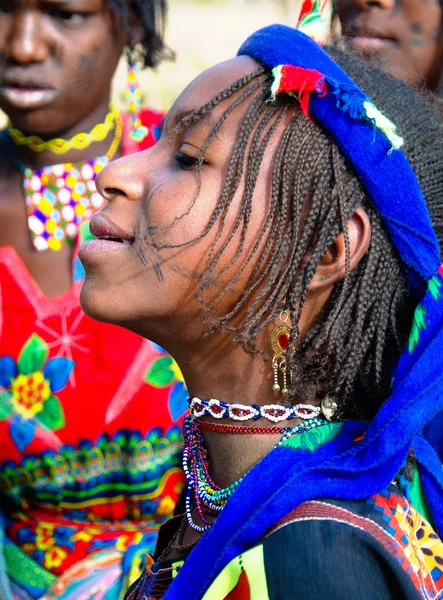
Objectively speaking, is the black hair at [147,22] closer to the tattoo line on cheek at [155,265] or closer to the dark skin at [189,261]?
the dark skin at [189,261]

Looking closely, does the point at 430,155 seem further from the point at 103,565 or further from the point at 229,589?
the point at 103,565

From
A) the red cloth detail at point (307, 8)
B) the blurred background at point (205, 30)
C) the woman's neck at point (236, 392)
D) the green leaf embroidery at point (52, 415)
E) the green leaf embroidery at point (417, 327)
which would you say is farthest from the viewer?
the blurred background at point (205, 30)

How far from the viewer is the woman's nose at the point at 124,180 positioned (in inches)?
61.3

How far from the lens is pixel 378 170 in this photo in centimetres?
142

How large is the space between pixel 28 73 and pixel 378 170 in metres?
1.69

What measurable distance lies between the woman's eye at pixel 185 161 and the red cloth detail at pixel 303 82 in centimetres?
20

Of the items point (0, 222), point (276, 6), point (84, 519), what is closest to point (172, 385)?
point (84, 519)

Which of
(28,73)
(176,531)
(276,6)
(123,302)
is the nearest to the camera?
(123,302)

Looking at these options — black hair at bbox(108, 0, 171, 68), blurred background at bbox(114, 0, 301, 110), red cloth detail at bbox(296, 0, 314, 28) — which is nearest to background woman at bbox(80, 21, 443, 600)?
red cloth detail at bbox(296, 0, 314, 28)

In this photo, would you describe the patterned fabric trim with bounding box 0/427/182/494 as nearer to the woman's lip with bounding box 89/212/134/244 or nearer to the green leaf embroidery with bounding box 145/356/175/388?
the green leaf embroidery with bounding box 145/356/175/388

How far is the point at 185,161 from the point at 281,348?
372 mm

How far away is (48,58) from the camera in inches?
110

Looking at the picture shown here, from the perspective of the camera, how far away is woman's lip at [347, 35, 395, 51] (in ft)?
7.95

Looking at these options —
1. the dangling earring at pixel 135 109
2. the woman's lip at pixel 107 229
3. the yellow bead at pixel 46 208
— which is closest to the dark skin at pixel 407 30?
the dangling earring at pixel 135 109
